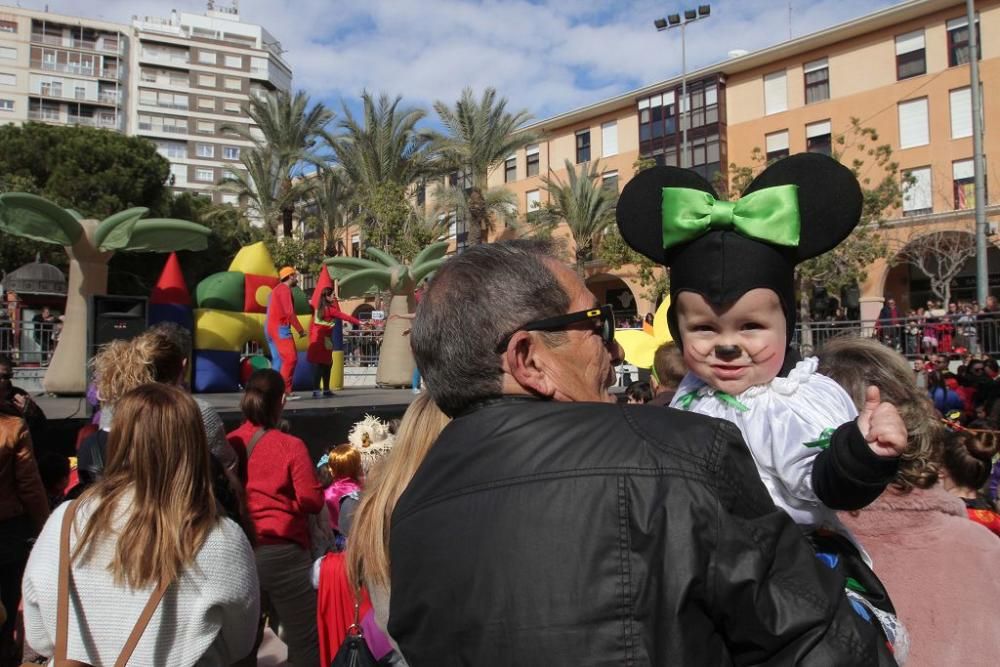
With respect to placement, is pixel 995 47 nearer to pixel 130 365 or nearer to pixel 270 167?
pixel 270 167

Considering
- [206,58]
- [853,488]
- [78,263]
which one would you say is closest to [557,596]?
[853,488]

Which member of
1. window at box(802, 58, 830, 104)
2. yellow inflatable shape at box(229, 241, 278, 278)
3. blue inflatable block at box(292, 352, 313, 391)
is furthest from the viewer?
window at box(802, 58, 830, 104)

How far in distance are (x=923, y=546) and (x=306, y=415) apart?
7554 millimetres

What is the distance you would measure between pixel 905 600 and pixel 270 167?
33.5 m

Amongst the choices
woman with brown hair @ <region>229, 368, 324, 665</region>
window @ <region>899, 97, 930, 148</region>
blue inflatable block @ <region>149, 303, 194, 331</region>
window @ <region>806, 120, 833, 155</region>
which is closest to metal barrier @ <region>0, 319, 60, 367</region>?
blue inflatable block @ <region>149, 303, 194, 331</region>

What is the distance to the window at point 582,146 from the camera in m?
Answer: 37.8

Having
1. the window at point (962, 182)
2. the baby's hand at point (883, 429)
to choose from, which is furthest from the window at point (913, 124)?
the baby's hand at point (883, 429)

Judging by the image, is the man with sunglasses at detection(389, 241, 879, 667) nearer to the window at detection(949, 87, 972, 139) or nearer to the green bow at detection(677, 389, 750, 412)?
the green bow at detection(677, 389, 750, 412)

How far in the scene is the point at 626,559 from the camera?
1.00 m

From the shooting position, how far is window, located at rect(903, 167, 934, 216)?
1061 inches

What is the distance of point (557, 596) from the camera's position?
3.29ft

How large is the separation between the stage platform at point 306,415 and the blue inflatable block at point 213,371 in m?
1.47

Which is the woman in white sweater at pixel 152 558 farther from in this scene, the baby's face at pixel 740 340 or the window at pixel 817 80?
the window at pixel 817 80

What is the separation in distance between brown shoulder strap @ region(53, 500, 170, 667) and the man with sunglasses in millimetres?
1308
